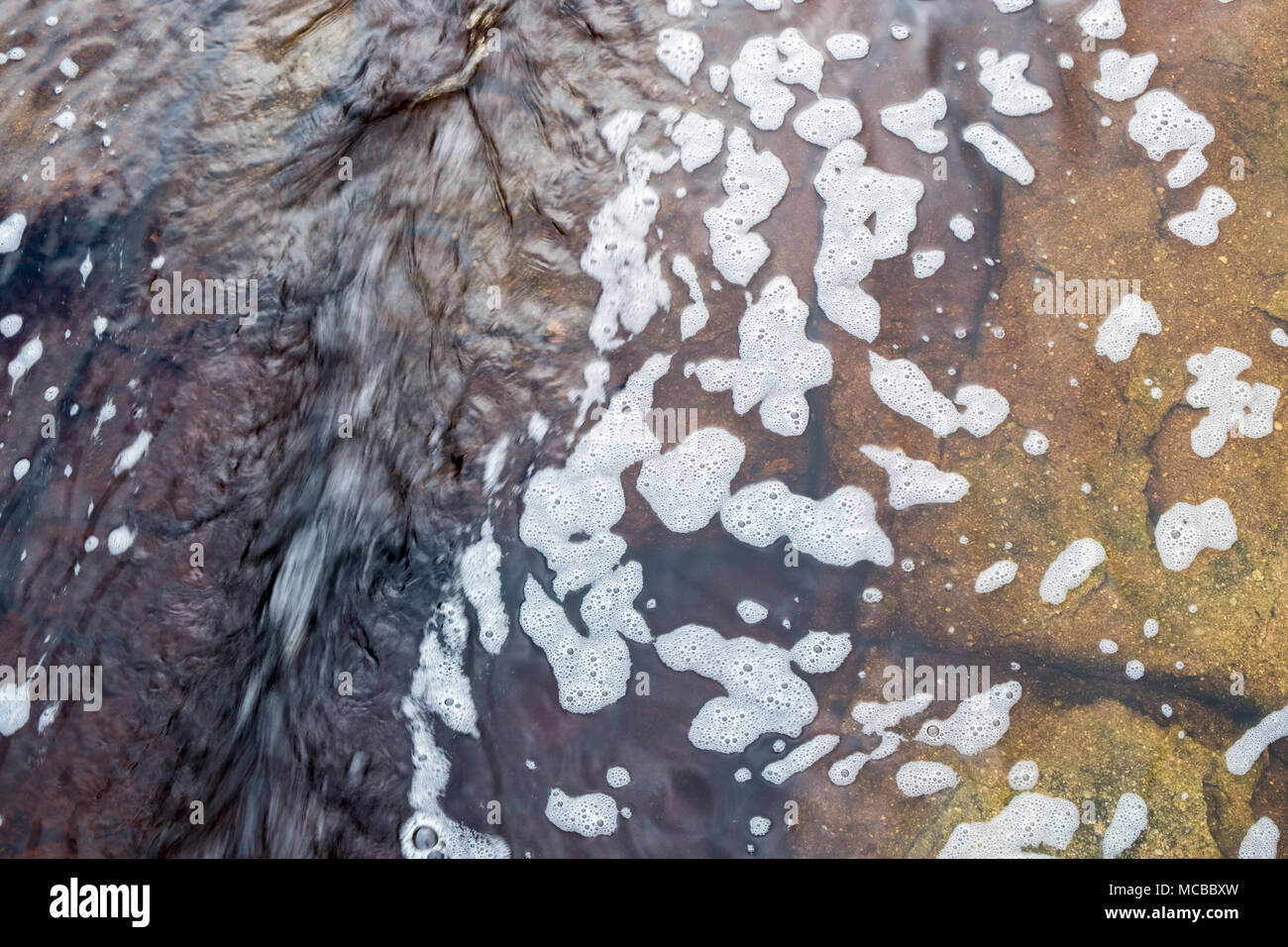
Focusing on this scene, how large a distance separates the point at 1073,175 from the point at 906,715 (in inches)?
83.4

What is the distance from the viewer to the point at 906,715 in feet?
10.3

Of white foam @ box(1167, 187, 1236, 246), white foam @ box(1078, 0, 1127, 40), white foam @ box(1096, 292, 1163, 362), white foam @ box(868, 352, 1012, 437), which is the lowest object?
white foam @ box(868, 352, 1012, 437)

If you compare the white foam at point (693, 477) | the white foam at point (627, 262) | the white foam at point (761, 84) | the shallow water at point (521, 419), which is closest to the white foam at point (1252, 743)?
the shallow water at point (521, 419)

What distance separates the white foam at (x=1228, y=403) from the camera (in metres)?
3.21

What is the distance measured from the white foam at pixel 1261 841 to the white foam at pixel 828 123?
2.89 m

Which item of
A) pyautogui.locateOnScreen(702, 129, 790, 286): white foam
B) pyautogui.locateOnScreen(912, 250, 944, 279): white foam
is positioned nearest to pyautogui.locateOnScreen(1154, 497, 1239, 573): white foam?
pyautogui.locateOnScreen(912, 250, 944, 279): white foam

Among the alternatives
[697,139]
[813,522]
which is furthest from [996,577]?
[697,139]

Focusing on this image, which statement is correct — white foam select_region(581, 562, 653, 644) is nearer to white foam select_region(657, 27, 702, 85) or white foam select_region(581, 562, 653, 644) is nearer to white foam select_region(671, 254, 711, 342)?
white foam select_region(671, 254, 711, 342)

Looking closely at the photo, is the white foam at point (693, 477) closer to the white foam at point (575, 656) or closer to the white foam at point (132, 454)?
the white foam at point (575, 656)

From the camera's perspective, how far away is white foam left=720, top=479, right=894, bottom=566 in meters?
3.24

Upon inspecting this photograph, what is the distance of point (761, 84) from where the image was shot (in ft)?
11.5

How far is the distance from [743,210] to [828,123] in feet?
1.61

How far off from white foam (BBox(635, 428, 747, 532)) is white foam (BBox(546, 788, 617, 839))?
3.33ft

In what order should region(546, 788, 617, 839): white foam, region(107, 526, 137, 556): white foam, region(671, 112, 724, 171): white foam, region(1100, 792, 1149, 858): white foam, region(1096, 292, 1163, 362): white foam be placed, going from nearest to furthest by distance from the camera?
region(107, 526, 137, 556): white foam
region(1100, 792, 1149, 858): white foam
region(546, 788, 617, 839): white foam
region(1096, 292, 1163, 362): white foam
region(671, 112, 724, 171): white foam
